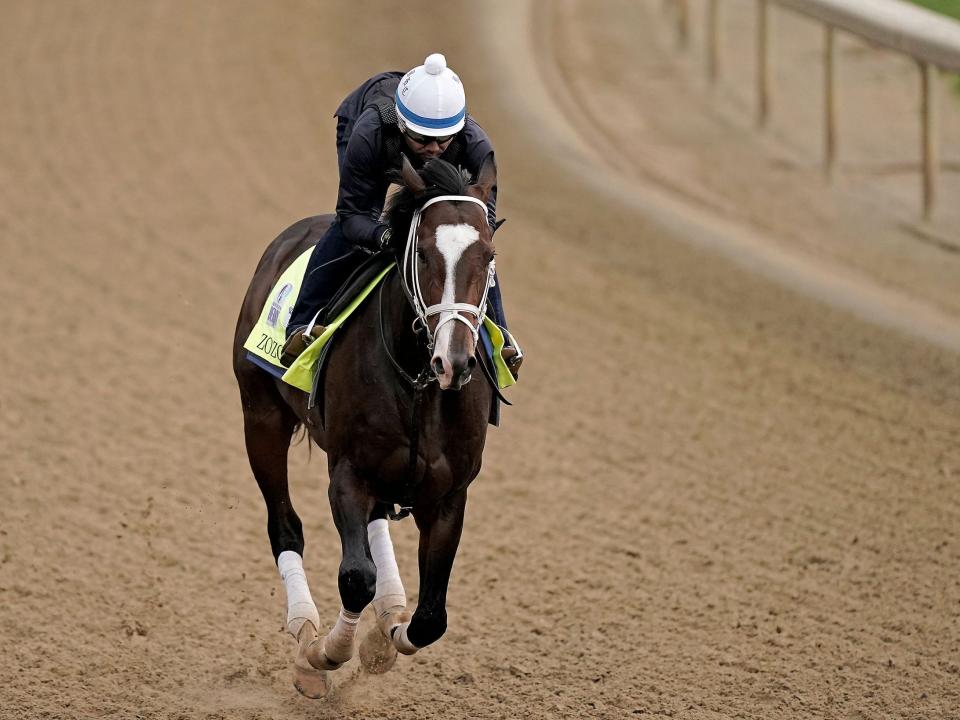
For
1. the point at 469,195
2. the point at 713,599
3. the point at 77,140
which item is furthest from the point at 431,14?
the point at 469,195

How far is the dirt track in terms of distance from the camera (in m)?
6.30

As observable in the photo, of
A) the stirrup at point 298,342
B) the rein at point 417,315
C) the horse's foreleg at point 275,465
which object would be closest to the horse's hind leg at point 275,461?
the horse's foreleg at point 275,465

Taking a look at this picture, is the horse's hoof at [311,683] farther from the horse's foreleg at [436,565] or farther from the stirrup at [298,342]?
the stirrup at [298,342]

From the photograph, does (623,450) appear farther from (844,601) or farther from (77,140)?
(77,140)

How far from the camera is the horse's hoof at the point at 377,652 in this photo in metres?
6.00

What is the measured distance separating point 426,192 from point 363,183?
481mm

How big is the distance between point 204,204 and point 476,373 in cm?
827

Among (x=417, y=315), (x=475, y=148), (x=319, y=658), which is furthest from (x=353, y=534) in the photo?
(x=475, y=148)

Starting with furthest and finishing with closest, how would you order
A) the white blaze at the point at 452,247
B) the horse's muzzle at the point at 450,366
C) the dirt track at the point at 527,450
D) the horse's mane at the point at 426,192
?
the dirt track at the point at 527,450 → the horse's mane at the point at 426,192 → the white blaze at the point at 452,247 → the horse's muzzle at the point at 450,366

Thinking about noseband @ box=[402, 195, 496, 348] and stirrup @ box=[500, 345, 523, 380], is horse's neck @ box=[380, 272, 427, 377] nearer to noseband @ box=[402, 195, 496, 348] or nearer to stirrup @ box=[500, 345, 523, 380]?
noseband @ box=[402, 195, 496, 348]

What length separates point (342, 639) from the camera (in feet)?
18.7

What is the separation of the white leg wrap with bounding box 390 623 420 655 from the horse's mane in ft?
5.49

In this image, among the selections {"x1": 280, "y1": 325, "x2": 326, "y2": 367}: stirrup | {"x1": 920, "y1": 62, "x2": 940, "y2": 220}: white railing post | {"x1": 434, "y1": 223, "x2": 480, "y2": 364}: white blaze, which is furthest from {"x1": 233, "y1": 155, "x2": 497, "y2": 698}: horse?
{"x1": 920, "y1": 62, "x2": 940, "y2": 220}: white railing post

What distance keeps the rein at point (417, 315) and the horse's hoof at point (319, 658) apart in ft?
2.61
